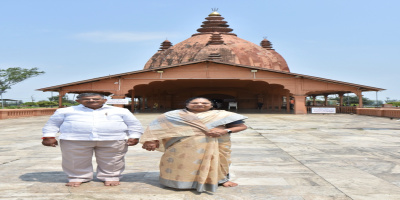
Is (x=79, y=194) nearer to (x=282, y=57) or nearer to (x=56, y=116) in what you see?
(x=56, y=116)

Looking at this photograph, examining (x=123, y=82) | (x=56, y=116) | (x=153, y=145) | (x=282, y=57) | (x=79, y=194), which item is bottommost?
(x=79, y=194)

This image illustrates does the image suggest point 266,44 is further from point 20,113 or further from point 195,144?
point 195,144

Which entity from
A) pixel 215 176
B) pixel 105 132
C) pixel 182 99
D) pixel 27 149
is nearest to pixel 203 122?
pixel 215 176

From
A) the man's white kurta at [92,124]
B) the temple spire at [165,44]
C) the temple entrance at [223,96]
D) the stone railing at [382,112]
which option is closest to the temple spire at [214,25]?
the temple spire at [165,44]

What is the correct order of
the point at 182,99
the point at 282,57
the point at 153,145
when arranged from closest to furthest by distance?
the point at 153,145 < the point at 182,99 < the point at 282,57

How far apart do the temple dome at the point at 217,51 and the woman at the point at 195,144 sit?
3640 centimetres

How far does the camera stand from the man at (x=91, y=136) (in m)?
5.08

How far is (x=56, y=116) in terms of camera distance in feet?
17.1

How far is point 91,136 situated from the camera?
16.5 feet

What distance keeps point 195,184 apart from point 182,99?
40.3 metres

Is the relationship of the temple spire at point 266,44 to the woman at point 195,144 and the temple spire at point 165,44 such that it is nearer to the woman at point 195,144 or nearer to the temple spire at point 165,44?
the temple spire at point 165,44

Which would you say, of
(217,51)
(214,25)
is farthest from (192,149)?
(214,25)

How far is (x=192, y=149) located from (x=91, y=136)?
4.38 ft

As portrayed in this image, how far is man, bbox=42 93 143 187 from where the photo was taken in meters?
5.08
